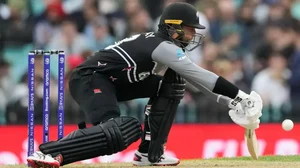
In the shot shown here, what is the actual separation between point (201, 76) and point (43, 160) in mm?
1574

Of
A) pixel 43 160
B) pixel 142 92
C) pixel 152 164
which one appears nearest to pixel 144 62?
pixel 142 92

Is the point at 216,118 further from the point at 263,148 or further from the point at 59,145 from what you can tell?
the point at 59,145

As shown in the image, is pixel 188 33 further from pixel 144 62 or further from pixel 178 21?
pixel 144 62

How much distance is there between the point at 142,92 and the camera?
27.7 feet

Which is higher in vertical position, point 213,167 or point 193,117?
point 213,167

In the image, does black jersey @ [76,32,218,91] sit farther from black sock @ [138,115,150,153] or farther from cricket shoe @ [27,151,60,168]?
cricket shoe @ [27,151,60,168]

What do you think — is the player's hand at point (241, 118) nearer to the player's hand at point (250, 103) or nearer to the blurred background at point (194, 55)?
the player's hand at point (250, 103)

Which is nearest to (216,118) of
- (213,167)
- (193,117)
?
(193,117)

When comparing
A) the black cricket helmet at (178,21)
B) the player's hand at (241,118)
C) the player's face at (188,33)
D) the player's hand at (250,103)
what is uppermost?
the black cricket helmet at (178,21)

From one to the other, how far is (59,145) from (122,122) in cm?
59

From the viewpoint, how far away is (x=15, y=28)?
14758 millimetres

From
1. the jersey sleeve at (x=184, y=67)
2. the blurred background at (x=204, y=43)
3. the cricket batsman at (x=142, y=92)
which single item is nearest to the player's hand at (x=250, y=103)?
the cricket batsman at (x=142, y=92)

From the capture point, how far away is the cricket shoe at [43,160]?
297 inches

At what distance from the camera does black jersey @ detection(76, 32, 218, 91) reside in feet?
25.6
